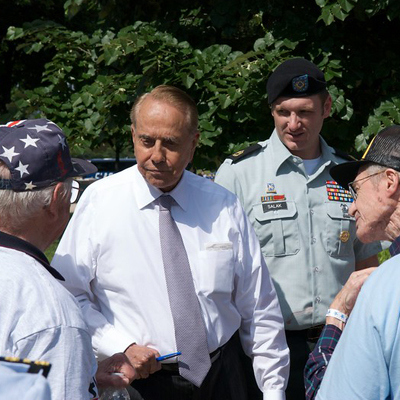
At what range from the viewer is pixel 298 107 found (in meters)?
3.63

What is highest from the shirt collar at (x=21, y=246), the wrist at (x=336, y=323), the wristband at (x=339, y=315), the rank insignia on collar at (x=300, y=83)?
the rank insignia on collar at (x=300, y=83)

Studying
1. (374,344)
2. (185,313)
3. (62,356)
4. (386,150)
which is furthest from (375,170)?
(62,356)

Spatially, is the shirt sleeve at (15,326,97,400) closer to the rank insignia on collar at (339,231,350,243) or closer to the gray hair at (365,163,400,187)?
the gray hair at (365,163,400,187)

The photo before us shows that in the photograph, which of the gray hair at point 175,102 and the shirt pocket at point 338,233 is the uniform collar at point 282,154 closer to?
the shirt pocket at point 338,233

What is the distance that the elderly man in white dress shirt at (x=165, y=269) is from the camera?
288 cm

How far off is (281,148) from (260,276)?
2.76ft

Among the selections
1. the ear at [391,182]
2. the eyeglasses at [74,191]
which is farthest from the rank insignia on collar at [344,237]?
the eyeglasses at [74,191]

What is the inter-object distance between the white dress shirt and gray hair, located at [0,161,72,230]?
0.93m

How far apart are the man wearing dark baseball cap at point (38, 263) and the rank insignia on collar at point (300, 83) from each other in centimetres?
165

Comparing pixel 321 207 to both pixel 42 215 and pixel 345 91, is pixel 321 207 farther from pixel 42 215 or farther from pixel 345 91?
pixel 345 91

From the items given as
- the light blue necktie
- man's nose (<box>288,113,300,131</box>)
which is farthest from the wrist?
man's nose (<box>288,113,300,131</box>)

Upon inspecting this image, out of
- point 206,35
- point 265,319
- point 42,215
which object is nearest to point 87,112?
point 206,35

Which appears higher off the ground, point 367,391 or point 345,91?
point 345,91

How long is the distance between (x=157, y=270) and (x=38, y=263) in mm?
1114
